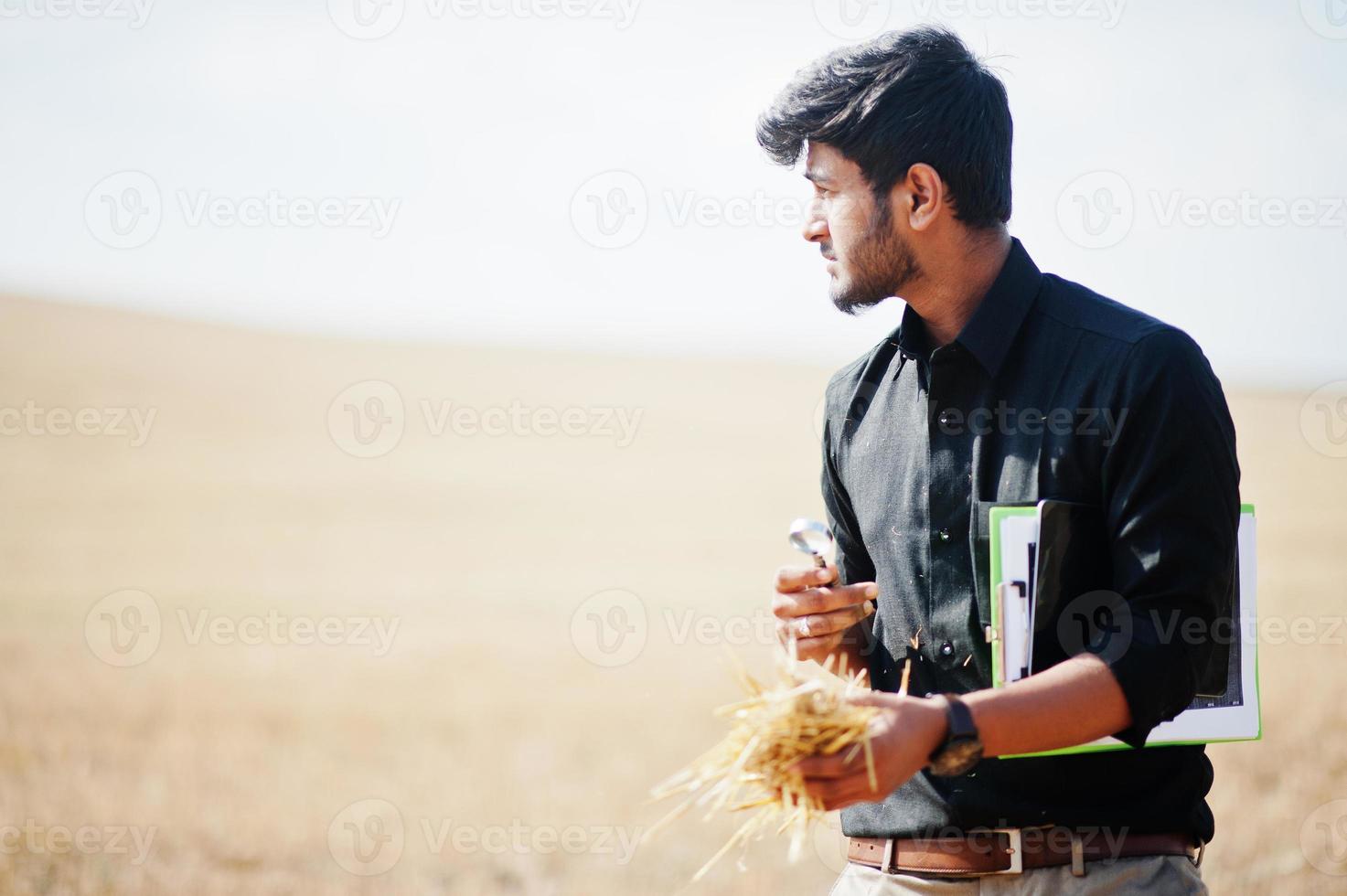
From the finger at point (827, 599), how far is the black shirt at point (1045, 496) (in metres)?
0.10


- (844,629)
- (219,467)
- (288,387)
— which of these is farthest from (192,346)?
(844,629)

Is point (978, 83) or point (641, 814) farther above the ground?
point (978, 83)

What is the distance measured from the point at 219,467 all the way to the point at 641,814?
23.6 metres

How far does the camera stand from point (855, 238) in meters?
3.34

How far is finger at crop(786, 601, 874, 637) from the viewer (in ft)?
10.9

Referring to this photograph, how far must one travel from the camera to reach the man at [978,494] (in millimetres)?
2689

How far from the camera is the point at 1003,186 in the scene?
3389 mm

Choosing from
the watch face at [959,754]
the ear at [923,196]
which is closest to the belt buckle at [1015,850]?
the watch face at [959,754]

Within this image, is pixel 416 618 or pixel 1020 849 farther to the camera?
pixel 416 618

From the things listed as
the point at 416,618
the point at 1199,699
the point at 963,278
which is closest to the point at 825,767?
the point at 1199,699

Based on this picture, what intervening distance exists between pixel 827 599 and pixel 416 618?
19834 millimetres

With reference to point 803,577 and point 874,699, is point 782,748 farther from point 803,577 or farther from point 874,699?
point 803,577

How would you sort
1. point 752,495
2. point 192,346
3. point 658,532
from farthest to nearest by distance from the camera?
point 192,346 → point 752,495 → point 658,532

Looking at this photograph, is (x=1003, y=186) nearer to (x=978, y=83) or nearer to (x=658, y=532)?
(x=978, y=83)
